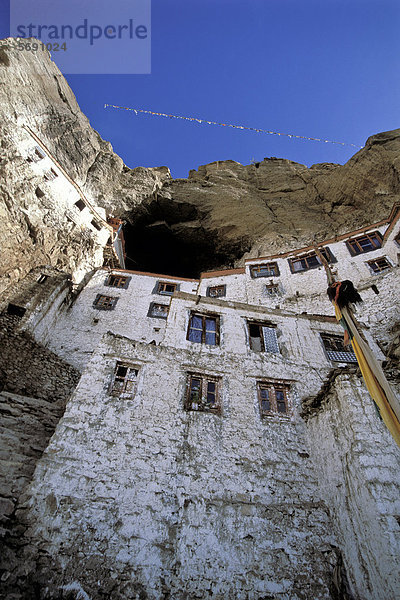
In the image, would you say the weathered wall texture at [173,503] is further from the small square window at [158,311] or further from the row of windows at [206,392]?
the small square window at [158,311]

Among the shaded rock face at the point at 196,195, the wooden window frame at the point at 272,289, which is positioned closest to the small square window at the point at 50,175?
the shaded rock face at the point at 196,195

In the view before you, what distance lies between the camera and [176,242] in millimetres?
33406

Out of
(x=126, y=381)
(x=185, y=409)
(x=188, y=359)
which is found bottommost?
(x=185, y=409)

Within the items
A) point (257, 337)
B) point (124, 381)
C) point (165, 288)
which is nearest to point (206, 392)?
point (124, 381)

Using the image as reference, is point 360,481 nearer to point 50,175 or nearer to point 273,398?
point 273,398

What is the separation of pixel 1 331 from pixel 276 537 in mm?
13936

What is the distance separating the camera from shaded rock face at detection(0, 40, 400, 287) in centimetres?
2292

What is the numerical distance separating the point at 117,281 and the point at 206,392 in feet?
49.3

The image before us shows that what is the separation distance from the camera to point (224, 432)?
29.5ft

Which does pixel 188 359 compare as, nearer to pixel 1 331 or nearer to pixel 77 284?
pixel 1 331

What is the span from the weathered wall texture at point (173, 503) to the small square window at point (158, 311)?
10.5 metres

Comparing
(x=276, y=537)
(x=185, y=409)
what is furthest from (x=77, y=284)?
(x=276, y=537)

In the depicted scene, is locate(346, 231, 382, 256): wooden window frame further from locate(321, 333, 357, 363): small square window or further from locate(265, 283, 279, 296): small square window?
locate(321, 333, 357, 363): small square window

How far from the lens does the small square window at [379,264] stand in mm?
19623
